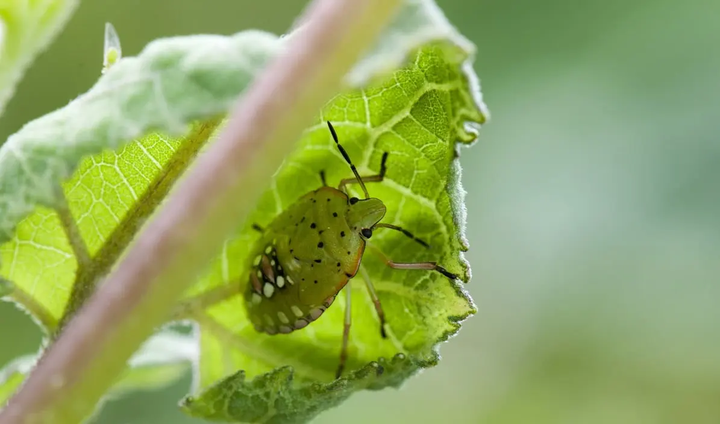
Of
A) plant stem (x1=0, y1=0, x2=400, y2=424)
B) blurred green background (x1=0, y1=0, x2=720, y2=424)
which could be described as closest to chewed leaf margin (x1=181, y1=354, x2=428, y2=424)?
plant stem (x1=0, y1=0, x2=400, y2=424)

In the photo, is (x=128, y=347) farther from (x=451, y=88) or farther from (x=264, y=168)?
(x=451, y=88)

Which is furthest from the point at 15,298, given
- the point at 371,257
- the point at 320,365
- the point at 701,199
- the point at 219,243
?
the point at 701,199

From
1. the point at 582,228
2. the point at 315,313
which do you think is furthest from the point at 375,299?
the point at 582,228

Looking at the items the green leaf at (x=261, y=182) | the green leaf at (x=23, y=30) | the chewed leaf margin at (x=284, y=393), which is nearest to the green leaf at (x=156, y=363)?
the green leaf at (x=261, y=182)

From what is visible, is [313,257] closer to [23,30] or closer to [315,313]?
[315,313]

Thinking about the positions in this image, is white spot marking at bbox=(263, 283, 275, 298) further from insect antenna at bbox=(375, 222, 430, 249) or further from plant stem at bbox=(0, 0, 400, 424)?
plant stem at bbox=(0, 0, 400, 424)

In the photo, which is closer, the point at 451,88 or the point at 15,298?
the point at 451,88
